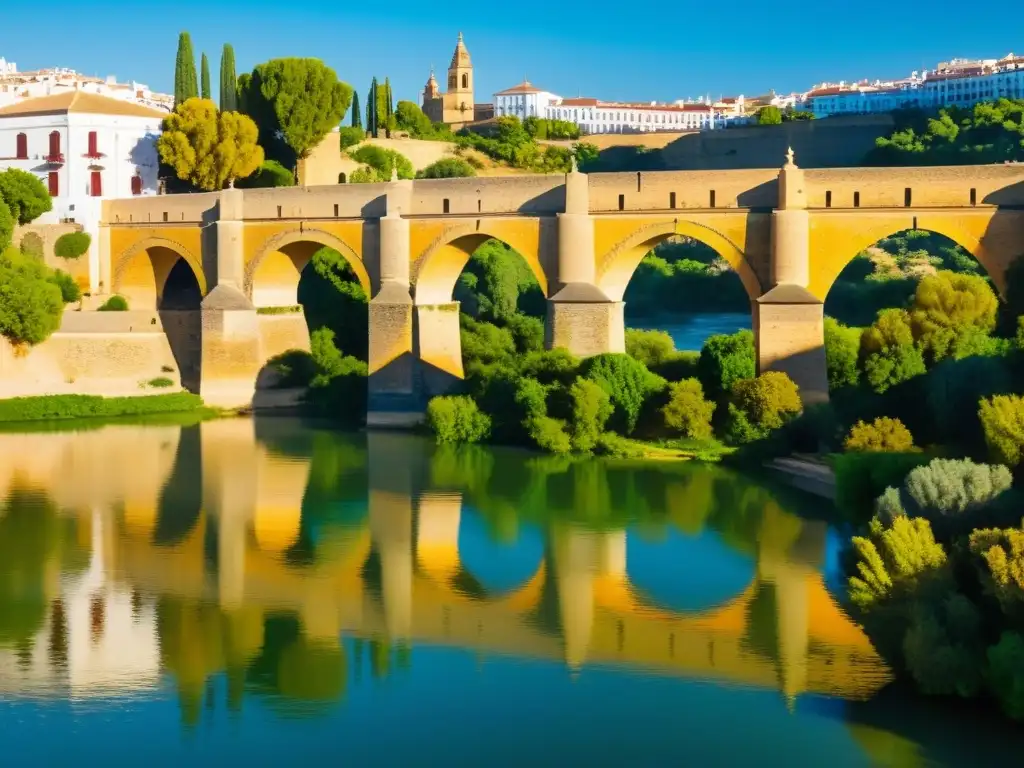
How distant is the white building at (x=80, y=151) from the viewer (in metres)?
25.4

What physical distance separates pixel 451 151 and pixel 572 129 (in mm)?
7837

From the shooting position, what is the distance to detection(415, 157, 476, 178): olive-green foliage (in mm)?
35656

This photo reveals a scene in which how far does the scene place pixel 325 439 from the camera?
20.0 meters

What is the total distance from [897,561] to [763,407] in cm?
720

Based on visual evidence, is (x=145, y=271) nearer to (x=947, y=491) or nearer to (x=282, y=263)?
(x=282, y=263)

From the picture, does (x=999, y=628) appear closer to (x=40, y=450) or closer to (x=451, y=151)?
(x=40, y=450)

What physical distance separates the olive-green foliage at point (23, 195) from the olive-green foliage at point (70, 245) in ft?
1.80

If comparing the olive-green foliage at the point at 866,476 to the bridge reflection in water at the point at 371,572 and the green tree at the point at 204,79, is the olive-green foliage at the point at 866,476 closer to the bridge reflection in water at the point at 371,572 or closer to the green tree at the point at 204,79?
the bridge reflection in water at the point at 371,572

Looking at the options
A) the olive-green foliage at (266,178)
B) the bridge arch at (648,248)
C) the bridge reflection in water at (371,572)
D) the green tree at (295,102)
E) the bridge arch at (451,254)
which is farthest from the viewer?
the green tree at (295,102)

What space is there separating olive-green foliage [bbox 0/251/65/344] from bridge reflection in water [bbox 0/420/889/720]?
2672 millimetres

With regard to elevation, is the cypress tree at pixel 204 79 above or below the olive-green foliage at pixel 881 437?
above

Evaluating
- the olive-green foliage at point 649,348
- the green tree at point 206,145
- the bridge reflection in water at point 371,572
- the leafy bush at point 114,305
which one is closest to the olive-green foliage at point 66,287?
the leafy bush at point 114,305

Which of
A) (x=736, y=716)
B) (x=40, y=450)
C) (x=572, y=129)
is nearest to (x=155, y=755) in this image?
(x=736, y=716)

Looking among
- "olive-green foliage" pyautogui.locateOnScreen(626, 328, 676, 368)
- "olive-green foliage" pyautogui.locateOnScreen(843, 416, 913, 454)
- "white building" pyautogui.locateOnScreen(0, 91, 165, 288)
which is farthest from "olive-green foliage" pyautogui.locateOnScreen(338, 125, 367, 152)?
"olive-green foliage" pyautogui.locateOnScreen(843, 416, 913, 454)
